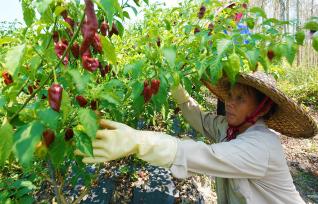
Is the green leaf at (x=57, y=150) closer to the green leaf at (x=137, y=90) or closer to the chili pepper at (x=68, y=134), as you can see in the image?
the chili pepper at (x=68, y=134)

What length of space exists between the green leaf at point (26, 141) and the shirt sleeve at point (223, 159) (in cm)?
59

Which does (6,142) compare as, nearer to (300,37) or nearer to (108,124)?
(108,124)

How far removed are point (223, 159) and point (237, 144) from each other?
0.12m

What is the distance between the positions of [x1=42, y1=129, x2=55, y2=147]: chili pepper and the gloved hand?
0.14 m

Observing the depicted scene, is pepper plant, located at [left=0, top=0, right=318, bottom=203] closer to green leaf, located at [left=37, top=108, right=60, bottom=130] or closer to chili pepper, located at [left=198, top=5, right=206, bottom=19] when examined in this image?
green leaf, located at [left=37, top=108, right=60, bottom=130]

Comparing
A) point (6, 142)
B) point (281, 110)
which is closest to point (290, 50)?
point (281, 110)

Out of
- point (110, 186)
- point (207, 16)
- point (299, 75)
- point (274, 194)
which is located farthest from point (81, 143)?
point (299, 75)

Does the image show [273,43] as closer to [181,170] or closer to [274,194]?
[181,170]

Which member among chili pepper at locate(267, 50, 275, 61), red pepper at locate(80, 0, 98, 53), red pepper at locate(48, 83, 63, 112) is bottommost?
chili pepper at locate(267, 50, 275, 61)

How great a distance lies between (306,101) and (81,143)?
7.10 meters

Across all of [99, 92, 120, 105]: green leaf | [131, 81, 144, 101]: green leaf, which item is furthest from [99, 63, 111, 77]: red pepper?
[99, 92, 120, 105]: green leaf

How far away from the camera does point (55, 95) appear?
0.90 metres

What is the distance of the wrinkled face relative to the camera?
1.78m

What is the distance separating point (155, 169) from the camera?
3229mm
